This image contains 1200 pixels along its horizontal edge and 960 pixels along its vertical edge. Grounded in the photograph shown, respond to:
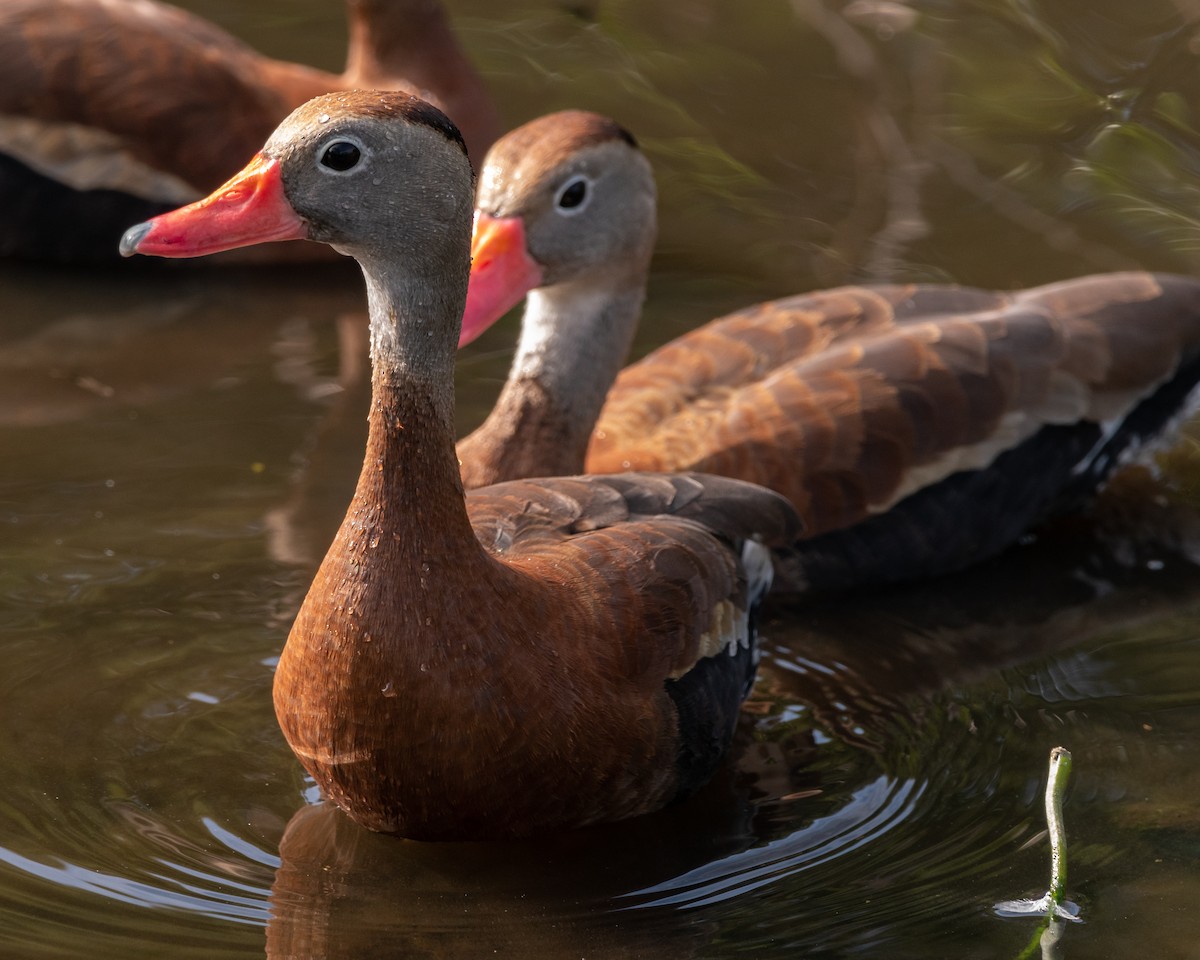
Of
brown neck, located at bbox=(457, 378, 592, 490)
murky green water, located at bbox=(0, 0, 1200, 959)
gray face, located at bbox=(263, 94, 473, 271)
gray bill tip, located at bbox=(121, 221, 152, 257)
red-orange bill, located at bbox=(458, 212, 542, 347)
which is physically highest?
gray face, located at bbox=(263, 94, 473, 271)

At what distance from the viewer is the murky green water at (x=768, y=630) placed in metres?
3.87

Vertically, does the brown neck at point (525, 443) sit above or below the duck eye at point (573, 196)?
below

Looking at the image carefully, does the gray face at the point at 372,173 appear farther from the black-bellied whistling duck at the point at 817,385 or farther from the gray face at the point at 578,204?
the gray face at the point at 578,204

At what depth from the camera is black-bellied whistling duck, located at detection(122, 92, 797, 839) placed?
3689 mm

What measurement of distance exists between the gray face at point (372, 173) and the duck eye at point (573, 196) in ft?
5.54

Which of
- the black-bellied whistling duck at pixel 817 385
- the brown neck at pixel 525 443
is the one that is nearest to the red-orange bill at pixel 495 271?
the black-bellied whistling duck at pixel 817 385

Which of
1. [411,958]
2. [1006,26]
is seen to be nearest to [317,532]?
[411,958]

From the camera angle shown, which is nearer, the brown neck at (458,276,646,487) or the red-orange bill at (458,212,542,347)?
the red-orange bill at (458,212,542,347)

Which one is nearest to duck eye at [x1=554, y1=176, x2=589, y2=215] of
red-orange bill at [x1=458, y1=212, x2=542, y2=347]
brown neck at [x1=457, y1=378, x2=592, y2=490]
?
red-orange bill at [x1=458, y1=212, x2=542, y2=347]

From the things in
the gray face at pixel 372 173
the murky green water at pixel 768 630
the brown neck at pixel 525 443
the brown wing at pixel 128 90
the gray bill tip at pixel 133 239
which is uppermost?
the gray face at pixel 372 173

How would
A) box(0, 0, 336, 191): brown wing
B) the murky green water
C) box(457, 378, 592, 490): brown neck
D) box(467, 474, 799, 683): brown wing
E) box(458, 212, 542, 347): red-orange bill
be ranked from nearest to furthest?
the murky green water
box(467, 474, 799, 683): brown wing
box(458, 212, 542, 347): red-orange bill
box(457, 378, 592, 490): brown neck
box(0, 0, 336, 191): brown wing

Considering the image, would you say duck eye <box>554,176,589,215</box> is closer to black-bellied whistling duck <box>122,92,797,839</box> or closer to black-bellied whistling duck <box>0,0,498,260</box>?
black-bellied whistling duck <box>122,92,797,839</box>

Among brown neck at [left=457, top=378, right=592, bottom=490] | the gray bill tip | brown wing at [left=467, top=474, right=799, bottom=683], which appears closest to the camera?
the gray bill tip

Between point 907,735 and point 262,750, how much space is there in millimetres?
1578
